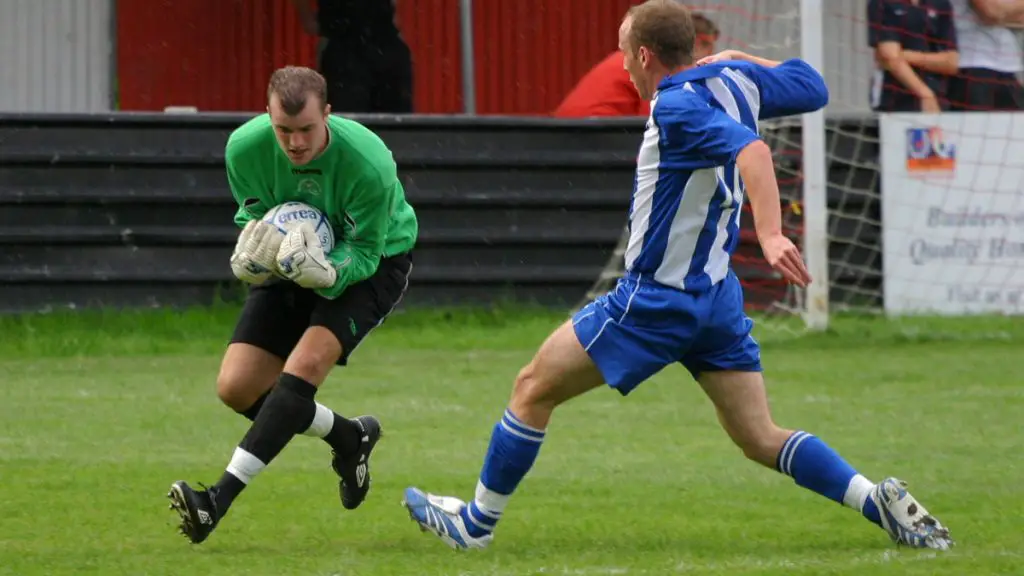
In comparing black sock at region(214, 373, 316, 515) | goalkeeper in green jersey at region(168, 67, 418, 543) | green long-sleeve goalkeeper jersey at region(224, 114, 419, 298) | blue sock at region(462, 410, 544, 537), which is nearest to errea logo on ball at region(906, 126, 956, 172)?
goalkeeper in green jersey at region(168, 67, 418, 543)

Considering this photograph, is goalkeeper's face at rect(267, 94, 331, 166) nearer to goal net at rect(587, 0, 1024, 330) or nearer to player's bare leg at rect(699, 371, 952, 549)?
player's bare leg at rect(699, 371, 952, 549)

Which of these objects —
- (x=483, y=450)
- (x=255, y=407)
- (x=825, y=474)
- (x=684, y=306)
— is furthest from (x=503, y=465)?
(x=483, y=450)

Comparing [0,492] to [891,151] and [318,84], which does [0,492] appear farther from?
[891,151]

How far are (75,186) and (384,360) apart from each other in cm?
266

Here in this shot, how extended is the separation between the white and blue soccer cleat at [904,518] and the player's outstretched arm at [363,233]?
196cm

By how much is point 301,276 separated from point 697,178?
144cm

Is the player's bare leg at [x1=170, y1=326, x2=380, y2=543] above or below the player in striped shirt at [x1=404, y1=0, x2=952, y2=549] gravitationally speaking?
below

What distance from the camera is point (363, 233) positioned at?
686 cm

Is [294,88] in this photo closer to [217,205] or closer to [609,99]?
[217,205]

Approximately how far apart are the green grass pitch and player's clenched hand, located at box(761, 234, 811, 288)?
98 centimetres

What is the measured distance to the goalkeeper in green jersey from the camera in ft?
21.2

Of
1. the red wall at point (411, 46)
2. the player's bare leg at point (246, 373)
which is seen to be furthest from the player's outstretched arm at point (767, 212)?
the red wall at point (411, 46)

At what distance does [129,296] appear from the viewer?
13.1m

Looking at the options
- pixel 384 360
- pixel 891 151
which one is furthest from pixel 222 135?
pixel 891 151
